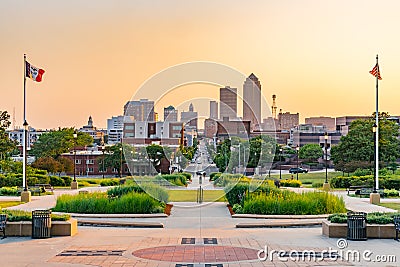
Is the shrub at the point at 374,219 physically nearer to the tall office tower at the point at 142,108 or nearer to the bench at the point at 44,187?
the tall office tower at the point at 142,108

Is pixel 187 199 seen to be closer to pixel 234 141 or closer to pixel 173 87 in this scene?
pixel 173 87

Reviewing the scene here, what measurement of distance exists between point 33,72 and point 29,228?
1924 cm

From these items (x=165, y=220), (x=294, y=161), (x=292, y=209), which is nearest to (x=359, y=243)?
(x=292, y=209)

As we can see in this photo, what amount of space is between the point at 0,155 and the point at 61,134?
3502 cm

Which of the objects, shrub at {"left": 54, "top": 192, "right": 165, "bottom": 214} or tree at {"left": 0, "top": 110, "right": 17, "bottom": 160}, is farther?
tree at {"left": 0, "top": 110, "right": 17, "bottom": 160}

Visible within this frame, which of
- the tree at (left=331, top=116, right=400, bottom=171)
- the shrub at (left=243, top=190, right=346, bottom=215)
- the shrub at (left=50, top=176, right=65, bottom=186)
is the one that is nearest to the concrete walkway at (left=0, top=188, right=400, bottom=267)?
the shrub at (left=243, top=190, right=346, bottom=215)

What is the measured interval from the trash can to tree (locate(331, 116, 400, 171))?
51409 mm

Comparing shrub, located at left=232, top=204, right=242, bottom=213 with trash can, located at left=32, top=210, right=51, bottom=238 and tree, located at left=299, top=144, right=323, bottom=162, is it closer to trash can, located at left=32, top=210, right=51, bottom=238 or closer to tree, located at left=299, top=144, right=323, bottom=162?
trash can, located at left=32, top=210, right=51, bottom=238

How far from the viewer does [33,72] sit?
127 ft

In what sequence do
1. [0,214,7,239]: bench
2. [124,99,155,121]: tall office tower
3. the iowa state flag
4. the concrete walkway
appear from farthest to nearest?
[124,99,155,121]: tall office tower → the iowa state flag → [0,214,7,239]: bench → the concrete walkway

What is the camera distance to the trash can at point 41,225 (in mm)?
20938

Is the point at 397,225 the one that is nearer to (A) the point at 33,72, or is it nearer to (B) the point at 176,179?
(A) the point at 33,72

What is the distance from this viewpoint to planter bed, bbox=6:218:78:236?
21391mm

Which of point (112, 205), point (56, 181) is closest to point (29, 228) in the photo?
point (112, 205)
